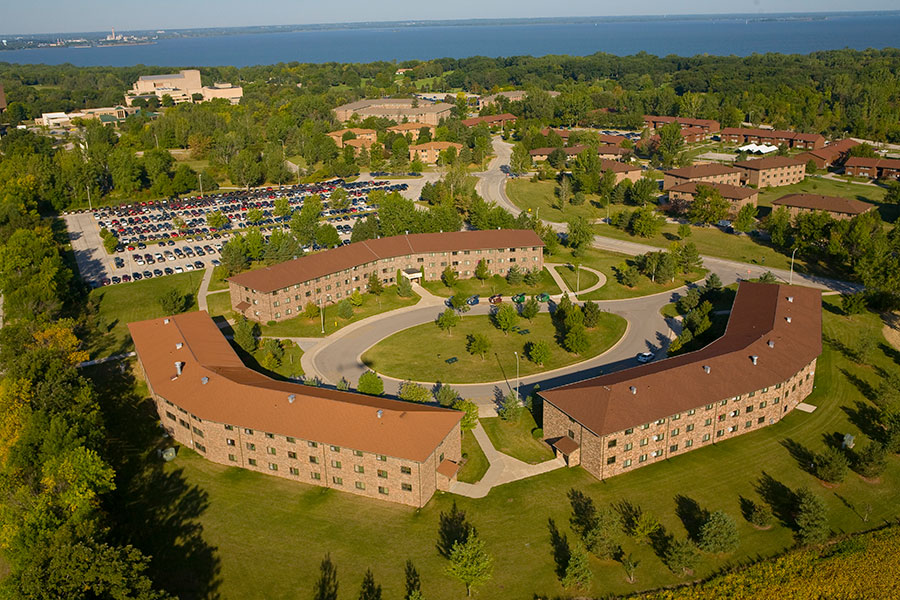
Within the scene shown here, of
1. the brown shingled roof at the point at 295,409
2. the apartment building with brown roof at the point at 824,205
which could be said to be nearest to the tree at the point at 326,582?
the brown shingled roof at the point at 295,409

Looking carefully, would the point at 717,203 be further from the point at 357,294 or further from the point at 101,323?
the point at 101,323

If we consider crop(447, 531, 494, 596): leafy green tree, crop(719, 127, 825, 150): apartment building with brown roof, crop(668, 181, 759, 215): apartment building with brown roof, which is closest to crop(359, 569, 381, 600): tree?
crop(447, 531, 494, 596): leafy green tree

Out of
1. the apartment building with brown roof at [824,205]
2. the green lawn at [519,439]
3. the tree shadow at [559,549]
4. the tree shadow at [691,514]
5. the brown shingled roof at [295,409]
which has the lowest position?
the tree shadow at [559,549]

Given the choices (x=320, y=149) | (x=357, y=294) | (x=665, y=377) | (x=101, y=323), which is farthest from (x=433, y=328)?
(x=320, y=149)

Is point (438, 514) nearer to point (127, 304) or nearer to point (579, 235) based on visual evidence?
point (127, 304)

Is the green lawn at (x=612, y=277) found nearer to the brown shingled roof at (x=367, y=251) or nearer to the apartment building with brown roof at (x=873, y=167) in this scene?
the brown shingled roof at (x=367, y=251)

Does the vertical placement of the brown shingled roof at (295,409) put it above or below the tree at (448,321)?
above

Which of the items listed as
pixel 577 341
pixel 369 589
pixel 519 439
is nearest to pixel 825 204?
pixel 577 341
